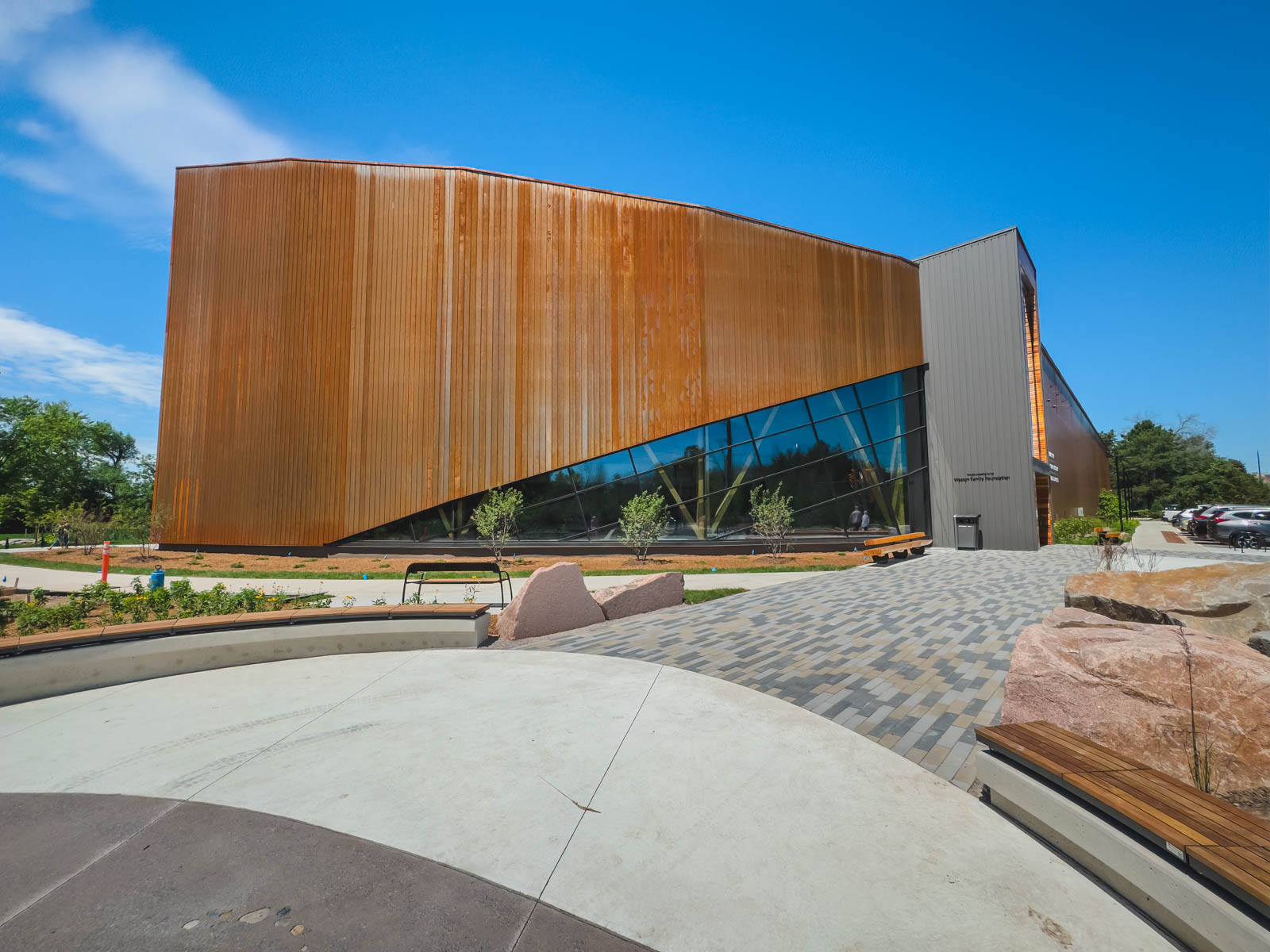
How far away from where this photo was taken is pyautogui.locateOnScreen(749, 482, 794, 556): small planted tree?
18.6 m

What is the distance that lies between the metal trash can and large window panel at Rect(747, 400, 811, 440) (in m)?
6.34

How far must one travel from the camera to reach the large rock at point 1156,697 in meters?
3.29

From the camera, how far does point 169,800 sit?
11.2ft

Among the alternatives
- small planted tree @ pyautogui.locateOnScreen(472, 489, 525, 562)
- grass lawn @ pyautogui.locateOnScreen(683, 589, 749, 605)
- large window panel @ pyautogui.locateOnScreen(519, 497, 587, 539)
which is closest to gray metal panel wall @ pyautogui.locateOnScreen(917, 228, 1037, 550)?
grass lawn @ pyautogui.locateOnScreen(683, 589, 749, 605)

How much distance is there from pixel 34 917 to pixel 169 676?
14.9 ft

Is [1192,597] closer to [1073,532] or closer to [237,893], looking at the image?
[237,893]

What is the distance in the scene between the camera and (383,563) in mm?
18609

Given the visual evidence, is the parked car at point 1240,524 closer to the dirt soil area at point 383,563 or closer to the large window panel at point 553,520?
the dirt soil area at point 383,563

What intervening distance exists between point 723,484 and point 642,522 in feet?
11.7

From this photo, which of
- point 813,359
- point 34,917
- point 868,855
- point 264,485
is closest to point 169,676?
point 34,917

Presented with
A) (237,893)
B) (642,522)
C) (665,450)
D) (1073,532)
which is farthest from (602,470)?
(1073,532)

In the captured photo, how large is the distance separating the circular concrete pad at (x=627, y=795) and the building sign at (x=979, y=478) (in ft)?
59.9

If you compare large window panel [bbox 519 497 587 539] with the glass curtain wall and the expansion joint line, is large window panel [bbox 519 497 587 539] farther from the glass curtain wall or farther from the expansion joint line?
the expansion joint line

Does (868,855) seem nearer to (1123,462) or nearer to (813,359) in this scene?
(813,359)
